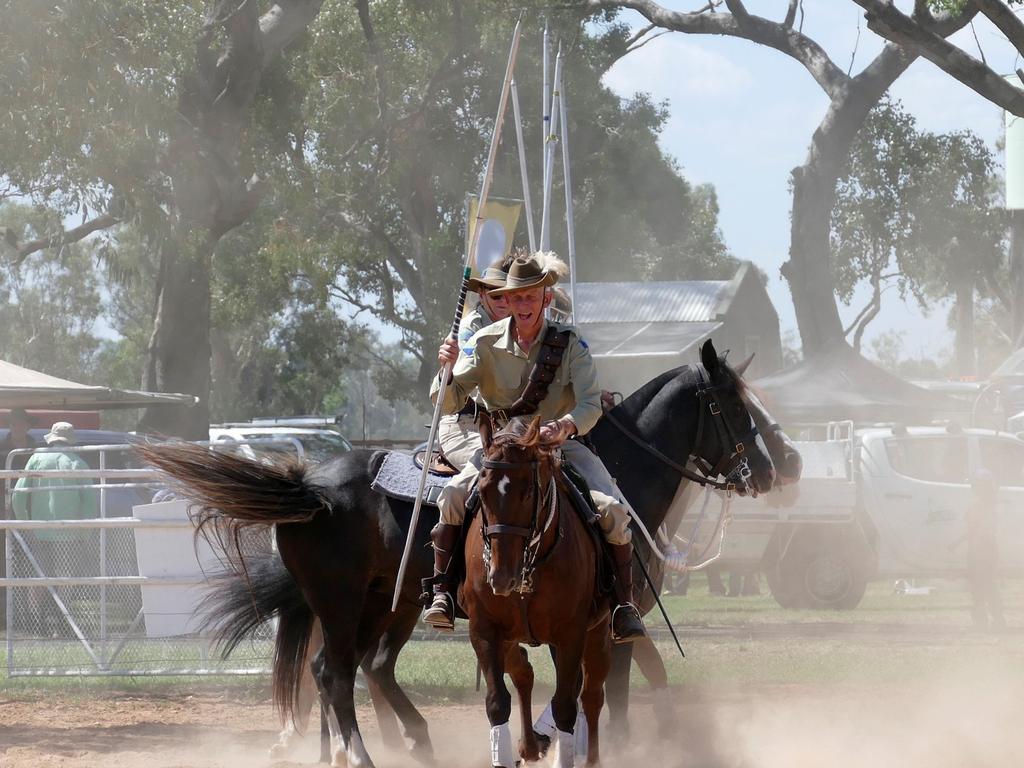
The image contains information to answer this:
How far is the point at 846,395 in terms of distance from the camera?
76.2 ft

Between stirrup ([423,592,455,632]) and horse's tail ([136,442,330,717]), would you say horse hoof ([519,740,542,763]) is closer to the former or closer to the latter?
stirrup ([423,592,455,632])

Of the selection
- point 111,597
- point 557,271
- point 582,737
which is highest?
point 557,271

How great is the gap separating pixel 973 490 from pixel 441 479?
338 inches

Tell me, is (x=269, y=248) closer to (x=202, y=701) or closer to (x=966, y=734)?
(x=202, y=701)

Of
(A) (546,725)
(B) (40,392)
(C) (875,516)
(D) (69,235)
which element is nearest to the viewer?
(A) (546,725)

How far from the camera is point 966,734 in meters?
7.77

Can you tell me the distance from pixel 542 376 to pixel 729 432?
1.85 m

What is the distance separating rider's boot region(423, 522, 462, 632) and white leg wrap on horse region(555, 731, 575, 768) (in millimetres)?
714

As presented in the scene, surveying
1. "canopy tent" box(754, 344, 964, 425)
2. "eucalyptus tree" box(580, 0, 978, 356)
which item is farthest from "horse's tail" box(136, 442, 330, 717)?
"eucalyptus tree" box(580, 0, 978, 356)

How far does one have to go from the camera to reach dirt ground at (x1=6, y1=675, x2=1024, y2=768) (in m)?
7.39

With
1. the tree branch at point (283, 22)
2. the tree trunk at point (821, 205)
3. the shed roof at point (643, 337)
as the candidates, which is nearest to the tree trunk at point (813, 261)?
the tree trunk at point (821, 205)

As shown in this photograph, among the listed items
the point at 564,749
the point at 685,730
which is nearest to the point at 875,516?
the point at 685,730

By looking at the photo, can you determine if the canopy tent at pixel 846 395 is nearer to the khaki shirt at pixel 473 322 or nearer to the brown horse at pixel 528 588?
the khaki shirt at pixel 473 322

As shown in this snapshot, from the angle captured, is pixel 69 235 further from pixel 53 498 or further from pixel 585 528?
pixel 585 528
